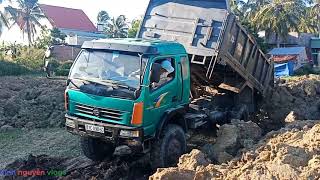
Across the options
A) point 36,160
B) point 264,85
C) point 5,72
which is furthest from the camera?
point 5,72

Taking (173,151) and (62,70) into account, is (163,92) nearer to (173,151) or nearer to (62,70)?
(173,151)

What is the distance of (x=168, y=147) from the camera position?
274 inches

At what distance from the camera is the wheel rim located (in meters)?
7.01

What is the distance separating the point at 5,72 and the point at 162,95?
21178 mm

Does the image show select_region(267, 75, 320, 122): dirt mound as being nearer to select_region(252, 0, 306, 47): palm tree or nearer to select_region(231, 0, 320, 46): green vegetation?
select_region(231, 0, 320, 46): green vegetation

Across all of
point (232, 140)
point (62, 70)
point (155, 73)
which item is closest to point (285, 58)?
point (62, 70)

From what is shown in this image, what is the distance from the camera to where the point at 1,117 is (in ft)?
38.2

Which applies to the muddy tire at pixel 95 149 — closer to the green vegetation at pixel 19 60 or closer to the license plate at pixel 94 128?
the license plate at pixel 94 128

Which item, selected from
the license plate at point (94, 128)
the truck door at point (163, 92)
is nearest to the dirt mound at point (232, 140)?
the truck door at point (163, 92)

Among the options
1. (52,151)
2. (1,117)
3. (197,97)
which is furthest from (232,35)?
(1,117)

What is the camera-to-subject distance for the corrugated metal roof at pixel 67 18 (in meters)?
49.7

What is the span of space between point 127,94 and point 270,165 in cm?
230

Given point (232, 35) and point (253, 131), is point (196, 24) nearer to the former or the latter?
point (232, 35)

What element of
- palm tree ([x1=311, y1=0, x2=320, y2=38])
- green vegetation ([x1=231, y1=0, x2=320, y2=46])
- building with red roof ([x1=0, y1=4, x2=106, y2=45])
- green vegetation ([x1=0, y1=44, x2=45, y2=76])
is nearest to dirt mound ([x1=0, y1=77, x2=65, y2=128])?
green vegetation ([x1=0, y1=44, x2=45, y2=76])
